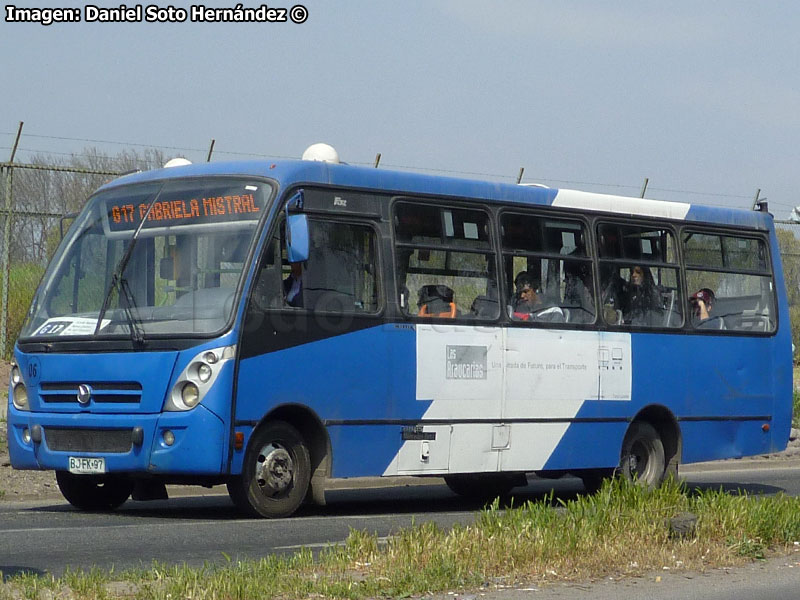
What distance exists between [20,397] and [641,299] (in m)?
6.28

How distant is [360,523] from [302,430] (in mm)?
934

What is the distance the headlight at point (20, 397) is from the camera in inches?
486

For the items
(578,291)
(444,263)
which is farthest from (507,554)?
(578,291)

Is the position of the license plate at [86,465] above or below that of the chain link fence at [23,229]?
below

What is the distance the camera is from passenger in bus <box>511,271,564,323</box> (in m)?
13.9

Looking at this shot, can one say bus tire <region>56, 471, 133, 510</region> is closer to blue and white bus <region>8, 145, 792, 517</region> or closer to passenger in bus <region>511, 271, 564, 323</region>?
blue and white bus <region>8, 145, 792, 517</region>

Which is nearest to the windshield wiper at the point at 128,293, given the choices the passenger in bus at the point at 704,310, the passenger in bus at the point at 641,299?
the passenger in bus at the point at 641,299

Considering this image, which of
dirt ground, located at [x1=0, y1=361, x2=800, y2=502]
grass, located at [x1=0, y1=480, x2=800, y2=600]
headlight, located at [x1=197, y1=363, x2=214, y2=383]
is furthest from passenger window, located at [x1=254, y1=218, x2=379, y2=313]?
dirt ground, located at [x1=0, y1=361, x2=800, y2=502]

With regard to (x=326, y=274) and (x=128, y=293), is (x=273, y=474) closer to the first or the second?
(x=326, y=274)

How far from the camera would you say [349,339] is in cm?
1245

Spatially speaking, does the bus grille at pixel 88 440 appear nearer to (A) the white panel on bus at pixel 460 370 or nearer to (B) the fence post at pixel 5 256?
(A) the white panel on bus at pixel 460 370

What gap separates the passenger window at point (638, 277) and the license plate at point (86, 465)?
17.7ft

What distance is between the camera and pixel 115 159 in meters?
21.0

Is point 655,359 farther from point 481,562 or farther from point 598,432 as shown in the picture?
point 481,562
